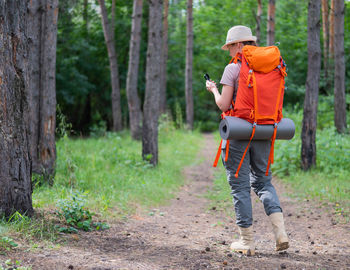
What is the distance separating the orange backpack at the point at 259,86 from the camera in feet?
12.2

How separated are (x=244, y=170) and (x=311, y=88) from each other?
5.25m

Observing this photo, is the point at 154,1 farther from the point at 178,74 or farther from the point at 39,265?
the point at 178,74

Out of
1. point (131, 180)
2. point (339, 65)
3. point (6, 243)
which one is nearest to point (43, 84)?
point (131, 180)

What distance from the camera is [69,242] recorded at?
3996mm

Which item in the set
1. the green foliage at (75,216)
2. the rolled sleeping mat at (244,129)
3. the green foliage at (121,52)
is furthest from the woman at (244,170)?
the green foliage at (121,52)

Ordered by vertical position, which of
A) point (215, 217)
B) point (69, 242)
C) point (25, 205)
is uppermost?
point (25, 205)

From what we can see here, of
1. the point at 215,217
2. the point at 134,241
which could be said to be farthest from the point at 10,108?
the point at 215,217

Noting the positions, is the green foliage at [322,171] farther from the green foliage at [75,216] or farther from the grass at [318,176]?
the green foliage at [75,216]

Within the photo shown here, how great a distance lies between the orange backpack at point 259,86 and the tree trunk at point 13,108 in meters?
2.22

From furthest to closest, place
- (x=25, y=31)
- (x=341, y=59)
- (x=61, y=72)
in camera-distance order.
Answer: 1. (x=61, y=72)
2. (x=341, y=59)
3. (x=25, y=31)

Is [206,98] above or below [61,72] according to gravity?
below

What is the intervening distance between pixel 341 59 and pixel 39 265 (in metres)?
11.6

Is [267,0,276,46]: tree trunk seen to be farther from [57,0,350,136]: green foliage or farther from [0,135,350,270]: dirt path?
[0,135,350,270]: dirt path

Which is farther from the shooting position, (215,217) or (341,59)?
(341,59)
